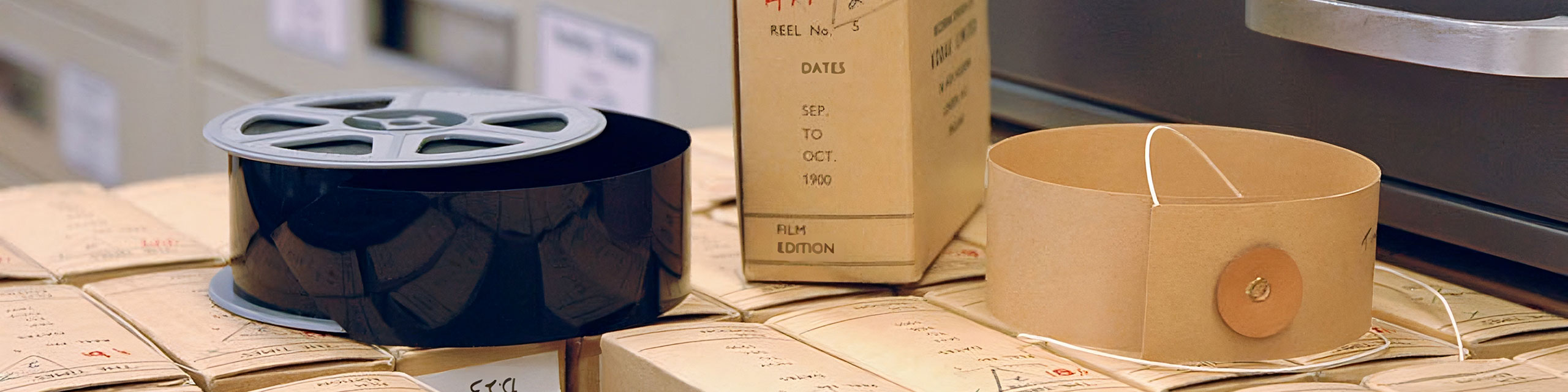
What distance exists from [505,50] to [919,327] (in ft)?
4.15

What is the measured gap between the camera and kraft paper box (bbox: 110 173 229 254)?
0.81 meters

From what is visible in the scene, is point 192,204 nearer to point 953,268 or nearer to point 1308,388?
point 953,268

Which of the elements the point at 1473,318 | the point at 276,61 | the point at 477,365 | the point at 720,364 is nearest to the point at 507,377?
the point at 477,365

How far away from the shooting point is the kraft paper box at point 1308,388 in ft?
1.80

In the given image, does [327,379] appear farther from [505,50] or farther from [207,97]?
[207,97]

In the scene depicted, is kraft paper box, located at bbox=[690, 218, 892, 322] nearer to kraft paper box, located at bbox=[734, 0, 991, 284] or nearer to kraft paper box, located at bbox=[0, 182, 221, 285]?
kraft paper box, located at bbox=[734, 0, 991, 284]

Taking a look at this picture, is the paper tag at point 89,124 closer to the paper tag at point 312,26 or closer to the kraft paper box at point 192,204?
the paper tag at point 312,26

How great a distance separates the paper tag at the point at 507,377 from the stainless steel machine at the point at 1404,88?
421 millimetres

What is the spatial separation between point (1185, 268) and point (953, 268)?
0.21 meters

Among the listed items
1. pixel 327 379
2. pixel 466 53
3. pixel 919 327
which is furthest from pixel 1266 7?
pixel 466 53

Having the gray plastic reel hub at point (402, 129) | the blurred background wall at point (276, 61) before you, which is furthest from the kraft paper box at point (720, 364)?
the blurred background wall at point (276, 61)

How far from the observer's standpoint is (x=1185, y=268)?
559mm

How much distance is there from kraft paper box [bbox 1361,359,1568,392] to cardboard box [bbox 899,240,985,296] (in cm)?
23

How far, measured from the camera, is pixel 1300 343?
1.92 feet
